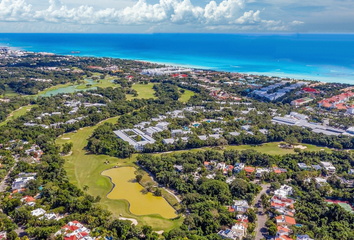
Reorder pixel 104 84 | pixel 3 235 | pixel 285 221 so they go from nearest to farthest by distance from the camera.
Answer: pixel 3 235 → pixel 285 221 → pixel 104 84

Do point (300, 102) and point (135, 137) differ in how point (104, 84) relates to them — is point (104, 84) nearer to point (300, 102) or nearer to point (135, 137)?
point (135, 137)

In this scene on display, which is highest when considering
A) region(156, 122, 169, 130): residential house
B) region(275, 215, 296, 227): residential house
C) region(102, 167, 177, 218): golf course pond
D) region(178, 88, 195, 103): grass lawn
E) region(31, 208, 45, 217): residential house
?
region(275, 215, 296, 227): residential house

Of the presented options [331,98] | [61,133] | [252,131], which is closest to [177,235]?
[252,131]

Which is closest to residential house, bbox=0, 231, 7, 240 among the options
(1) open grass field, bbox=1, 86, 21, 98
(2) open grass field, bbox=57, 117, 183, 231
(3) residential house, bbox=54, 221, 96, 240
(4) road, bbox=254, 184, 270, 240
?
(3) residential house, bbox=54, 221, 96, 240

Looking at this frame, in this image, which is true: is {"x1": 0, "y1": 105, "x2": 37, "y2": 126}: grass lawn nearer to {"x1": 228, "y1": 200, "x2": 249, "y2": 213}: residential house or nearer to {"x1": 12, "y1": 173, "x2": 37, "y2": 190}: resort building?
{"x1": 12, "y1": 173, "x2": 37, "y2": 190}: resort building

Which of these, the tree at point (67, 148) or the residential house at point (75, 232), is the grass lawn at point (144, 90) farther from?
the residential house at point (75, 232)

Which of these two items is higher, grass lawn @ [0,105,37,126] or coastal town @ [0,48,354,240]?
coastal town @ [0,48,354,240]

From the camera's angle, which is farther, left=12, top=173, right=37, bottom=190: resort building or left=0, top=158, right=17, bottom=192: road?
left=0, top=158, right=17, bottom=192: road

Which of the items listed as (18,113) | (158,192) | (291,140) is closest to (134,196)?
(158,192)

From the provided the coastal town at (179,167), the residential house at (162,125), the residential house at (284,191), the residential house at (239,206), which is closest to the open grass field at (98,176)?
the coastal town at (179,167)
